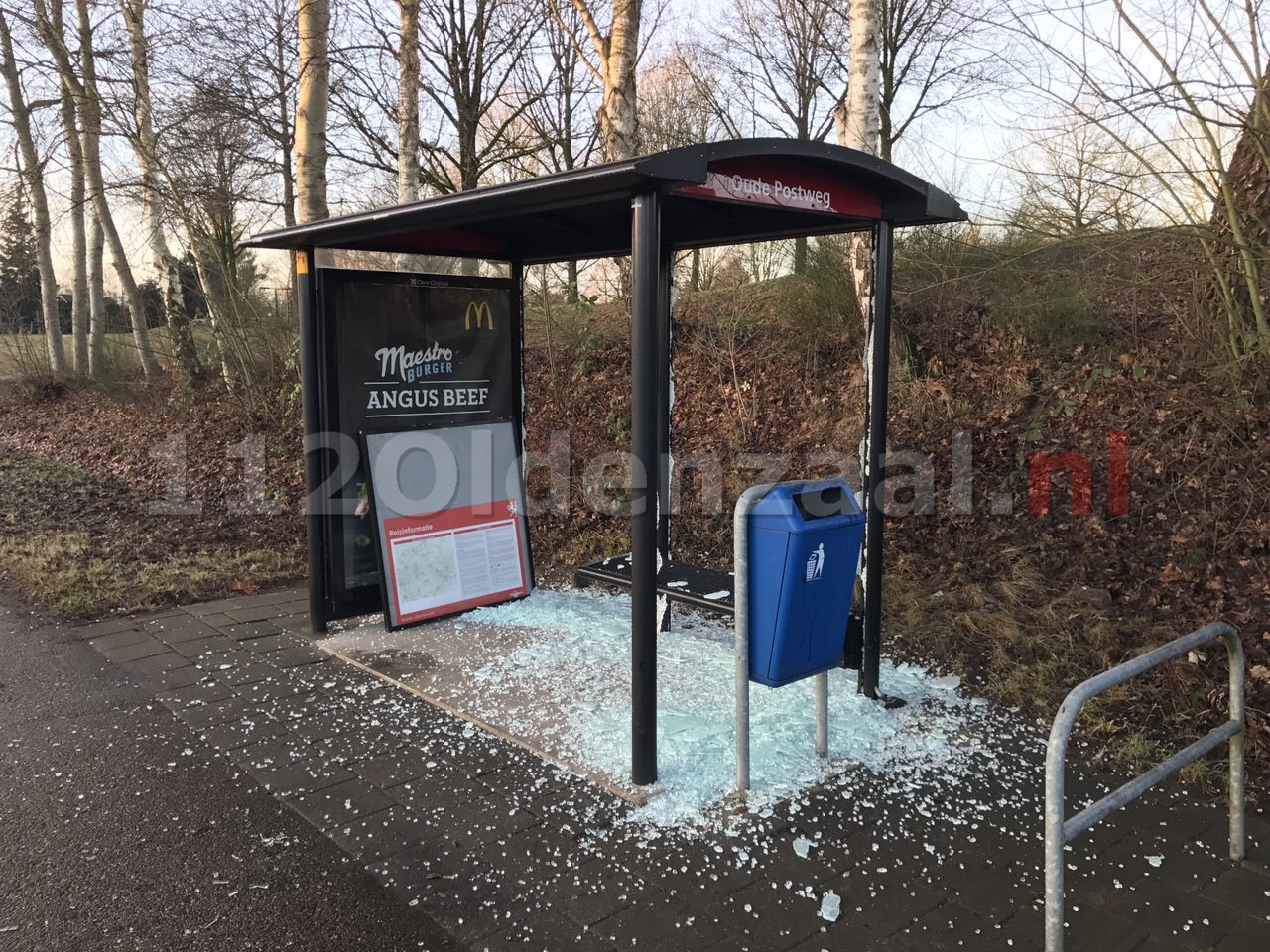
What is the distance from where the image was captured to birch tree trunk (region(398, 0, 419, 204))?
971 centimetres

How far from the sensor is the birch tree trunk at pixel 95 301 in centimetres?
1820

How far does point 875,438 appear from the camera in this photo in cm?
398

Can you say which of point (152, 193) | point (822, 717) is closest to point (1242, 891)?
point (822, 717)

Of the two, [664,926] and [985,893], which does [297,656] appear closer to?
[664,926]

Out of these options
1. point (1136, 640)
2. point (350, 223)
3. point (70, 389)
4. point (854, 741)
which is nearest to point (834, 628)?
point (854, 741)

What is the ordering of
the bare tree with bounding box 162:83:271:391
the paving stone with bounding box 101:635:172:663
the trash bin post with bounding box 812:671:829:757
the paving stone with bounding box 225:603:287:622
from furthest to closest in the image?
the bare tree with bounding box 162:83:271:391, the paving stone with bounding box 225:603:287:622, the paving stone with bounding box 101:635:172:663, the trash bin post with bounding box 812:671:829:757

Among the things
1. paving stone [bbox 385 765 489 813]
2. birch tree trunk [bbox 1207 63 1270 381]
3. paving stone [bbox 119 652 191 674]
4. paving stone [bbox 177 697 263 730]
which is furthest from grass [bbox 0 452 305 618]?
birch tree trunk [bbox 1207 63 1270 381]

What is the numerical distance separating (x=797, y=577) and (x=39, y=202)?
20764 millimetres

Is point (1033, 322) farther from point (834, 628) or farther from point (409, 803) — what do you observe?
point (409, 803)

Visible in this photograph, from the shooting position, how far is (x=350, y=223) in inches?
163

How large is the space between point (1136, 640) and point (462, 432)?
3.86 meters

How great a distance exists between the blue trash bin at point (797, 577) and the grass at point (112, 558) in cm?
445

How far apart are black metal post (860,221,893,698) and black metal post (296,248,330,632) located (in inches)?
116

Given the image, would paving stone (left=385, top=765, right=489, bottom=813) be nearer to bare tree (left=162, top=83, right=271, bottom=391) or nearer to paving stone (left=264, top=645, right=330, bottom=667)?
paving stone (left=264, top=645, right=330, bottom=667)
